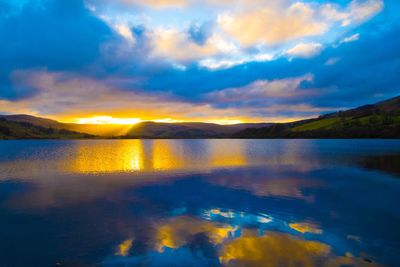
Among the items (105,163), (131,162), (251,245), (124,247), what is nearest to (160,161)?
(131,162)

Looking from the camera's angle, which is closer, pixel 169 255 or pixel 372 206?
pixel 169 255

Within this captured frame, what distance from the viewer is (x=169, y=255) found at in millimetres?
13516

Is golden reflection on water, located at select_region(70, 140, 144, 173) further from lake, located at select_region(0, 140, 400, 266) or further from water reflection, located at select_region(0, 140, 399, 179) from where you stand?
lake, located at select_region(0, 140, 400, 266)

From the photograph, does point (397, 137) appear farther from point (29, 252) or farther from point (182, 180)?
point (29, 252)

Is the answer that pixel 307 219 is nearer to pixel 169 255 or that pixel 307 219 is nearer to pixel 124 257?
pixel 169 255

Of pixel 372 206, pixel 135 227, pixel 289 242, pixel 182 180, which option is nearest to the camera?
pixel 289 242

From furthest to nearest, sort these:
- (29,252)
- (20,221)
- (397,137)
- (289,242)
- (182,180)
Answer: (397,137) → (182,180) → (20,221) → (289,242) → (29,252)

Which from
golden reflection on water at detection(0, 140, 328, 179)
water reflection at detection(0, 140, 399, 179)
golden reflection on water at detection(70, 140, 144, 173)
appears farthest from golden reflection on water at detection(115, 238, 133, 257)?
golden reflection on water at detection(70, 140, 144, 173)

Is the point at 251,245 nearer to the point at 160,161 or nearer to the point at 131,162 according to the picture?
the point at 160,161

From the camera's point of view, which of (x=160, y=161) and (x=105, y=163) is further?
(x=160, y=161)

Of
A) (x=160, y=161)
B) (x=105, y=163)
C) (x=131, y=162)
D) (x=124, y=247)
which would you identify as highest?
(x=105, y=163)

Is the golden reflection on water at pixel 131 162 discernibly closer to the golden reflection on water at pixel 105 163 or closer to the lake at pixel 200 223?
the golden reflection on water at pixel 105 163

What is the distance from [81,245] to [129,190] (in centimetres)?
1551

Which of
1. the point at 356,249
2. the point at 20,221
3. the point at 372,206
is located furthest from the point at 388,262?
the point at 20,221
